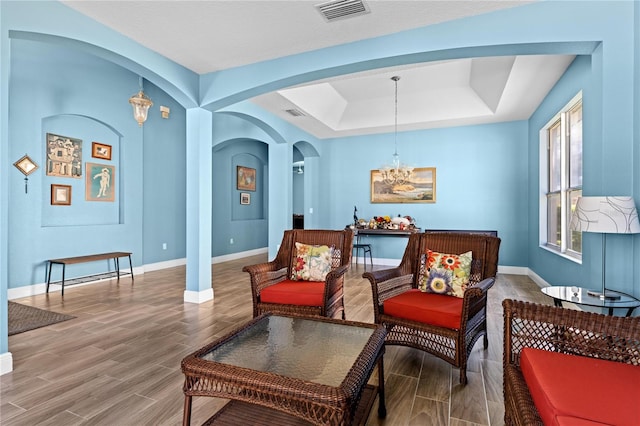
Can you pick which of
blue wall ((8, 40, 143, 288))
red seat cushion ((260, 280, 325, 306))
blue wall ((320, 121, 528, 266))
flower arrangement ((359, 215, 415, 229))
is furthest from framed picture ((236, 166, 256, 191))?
red seat cushion ((260, 280, 325, 306))

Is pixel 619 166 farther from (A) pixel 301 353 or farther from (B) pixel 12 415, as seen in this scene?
(B) pixel 12 415

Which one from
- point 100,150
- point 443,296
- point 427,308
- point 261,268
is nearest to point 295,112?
point 100,150

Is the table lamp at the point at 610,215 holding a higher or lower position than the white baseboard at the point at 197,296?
higher

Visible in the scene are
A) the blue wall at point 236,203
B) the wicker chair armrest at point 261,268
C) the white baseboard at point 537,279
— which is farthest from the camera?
the blue wall at point 236,203

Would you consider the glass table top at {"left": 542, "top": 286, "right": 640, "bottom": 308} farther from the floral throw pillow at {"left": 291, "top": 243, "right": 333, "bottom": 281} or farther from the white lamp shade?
the floral throw pillow at {"left": 291, "top": 243, "right": 333, "bottom": 281}

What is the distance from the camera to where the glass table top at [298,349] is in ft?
5.11

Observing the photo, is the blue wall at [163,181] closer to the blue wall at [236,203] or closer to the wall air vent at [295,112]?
the blue wall at [236,203]

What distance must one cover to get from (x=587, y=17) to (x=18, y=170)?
6373 millimetres

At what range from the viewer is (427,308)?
2373 mm

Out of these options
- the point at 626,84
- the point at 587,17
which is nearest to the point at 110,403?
the point at 626,84

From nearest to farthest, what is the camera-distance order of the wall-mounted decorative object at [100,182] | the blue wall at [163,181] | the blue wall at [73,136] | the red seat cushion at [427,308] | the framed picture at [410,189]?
the red seat cushion at [427,308], the blue wall at [73,136], the wall-mounted decorative object at [100,182], the blue wall at [163,181], the framed picture at [410,189]

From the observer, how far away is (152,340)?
300 centimetres

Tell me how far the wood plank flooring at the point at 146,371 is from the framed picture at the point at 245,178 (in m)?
4.68

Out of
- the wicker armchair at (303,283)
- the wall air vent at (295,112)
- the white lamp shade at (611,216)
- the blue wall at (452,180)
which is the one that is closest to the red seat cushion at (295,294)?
the wicker armchair at (303,283)
